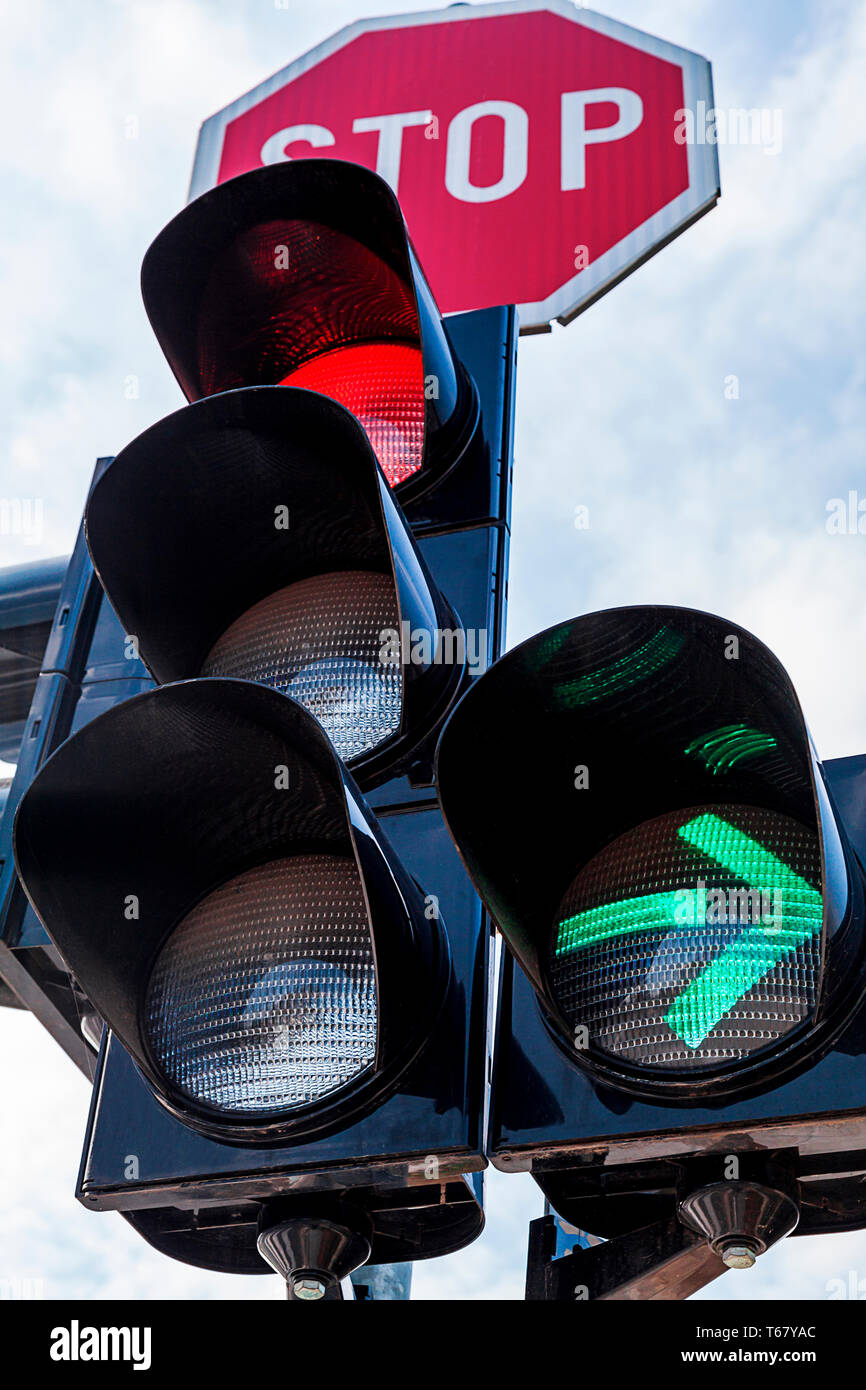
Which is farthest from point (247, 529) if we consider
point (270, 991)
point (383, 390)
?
point (270, 991)

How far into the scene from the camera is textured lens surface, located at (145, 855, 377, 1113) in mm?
1932

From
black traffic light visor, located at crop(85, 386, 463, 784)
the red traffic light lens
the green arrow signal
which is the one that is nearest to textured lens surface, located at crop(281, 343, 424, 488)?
the red traffic light lens

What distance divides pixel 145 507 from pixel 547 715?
0.83 metres

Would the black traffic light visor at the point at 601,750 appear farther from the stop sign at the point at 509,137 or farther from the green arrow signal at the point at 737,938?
the stop sign at the point at 509,137

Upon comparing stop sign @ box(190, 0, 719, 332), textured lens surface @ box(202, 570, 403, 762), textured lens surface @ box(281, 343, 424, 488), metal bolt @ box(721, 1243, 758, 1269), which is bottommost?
metal bolt @ box(721, 1243, 758, 1269)

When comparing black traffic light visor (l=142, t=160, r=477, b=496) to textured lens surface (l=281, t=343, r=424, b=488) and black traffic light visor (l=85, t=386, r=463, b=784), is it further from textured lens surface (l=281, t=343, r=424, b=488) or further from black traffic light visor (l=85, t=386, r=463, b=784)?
black traffic light visor (l=85, t=386, r=463, b=784)

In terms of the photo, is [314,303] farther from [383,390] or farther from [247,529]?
[247,529]

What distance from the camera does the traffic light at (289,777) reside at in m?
1.92

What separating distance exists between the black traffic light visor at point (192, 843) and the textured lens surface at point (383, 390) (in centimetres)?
80

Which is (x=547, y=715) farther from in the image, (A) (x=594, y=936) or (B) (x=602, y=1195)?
(B) (x=602, y=1195)

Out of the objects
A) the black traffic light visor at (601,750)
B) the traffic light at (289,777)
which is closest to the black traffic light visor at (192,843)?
the traffic light at (289,777)

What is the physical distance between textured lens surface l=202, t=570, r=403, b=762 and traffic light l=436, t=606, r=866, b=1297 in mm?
318

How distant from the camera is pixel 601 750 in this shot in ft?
6.94
